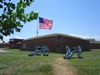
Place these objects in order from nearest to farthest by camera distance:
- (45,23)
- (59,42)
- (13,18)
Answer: (13,18), (59,42), (45,23)

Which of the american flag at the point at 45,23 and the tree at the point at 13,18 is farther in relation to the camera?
the american flag at the point at 45,23

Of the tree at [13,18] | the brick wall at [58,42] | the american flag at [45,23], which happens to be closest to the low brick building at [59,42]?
the brick wall at [58,42]

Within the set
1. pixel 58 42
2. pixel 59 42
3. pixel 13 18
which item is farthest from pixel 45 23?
pixel 13 18

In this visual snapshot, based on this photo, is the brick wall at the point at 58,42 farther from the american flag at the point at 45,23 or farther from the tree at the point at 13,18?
the tree at the point at 13,18

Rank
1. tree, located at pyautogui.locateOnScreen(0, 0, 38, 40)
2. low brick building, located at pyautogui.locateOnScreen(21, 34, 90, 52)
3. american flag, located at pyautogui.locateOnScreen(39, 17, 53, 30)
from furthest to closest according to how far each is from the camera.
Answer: low brick building, located at pyautogui.locateOnScreen(21, 34, 90, 52) < american flag, located at pyautogui.locateOnScreen(39, 17, 53, 30) < tree, located at pyautogui.locateOnScreen(0, 0, 38, 40)

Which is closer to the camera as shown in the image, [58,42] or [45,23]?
[58,42]

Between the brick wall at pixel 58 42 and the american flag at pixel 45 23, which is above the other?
the american flag at pixel 45 23

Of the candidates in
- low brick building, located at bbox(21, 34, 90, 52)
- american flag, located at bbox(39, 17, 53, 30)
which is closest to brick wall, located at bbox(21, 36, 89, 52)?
low brick building, located at bbox(21, 34, 90, 52)

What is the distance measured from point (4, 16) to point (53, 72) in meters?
16.6

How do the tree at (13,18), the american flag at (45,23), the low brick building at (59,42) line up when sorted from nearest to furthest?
the tree at (13,18), the american flag at (45,23), the low brick building at (59,42)

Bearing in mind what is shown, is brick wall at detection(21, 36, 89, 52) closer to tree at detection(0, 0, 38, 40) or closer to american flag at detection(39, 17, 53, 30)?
american flag at detection(39, 17, 53, 30)

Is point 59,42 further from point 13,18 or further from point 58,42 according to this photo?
point 13,18

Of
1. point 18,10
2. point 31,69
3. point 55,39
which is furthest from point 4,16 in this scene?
point 55,39

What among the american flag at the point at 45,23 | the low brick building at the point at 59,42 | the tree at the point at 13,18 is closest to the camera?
the tree at the point at 13,18
